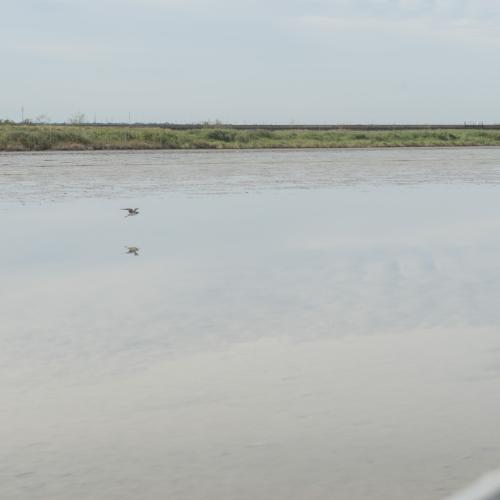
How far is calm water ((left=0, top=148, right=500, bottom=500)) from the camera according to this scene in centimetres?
475

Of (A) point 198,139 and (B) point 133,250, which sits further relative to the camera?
(A) point 198,139

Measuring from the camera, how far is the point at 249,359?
696 centimetres

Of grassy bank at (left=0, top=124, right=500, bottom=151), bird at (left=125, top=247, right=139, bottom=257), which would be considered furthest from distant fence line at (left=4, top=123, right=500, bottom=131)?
bird at (left=125, top=247, right=139, bottom=257)

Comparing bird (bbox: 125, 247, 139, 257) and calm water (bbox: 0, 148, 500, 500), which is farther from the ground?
calm water (bbox: 0, 148, 500, 500)

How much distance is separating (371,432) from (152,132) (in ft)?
172

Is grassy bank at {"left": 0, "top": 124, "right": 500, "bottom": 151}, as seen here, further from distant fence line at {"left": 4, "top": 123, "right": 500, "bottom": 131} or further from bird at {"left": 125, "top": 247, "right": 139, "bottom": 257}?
bird at {"left": 125, "top": 247, "right": 139, "bottom": 257}

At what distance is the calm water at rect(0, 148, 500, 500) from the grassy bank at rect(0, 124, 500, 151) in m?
35.1

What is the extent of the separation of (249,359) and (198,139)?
52038 mm

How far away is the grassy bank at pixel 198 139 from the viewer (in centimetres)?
5053

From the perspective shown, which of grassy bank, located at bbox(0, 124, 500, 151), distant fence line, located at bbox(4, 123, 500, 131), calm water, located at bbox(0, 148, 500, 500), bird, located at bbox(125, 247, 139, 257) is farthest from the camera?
distant fence line, located at bbox(4, 123, 500, 131)

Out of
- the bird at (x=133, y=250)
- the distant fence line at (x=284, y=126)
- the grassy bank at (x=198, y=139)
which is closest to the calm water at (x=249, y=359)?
the bird at (x=133, y=250)

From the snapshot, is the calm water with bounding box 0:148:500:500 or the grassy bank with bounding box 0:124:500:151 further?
the grassy bank with bounding box 0:124:500:151

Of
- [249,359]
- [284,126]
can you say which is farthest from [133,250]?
[284,126]

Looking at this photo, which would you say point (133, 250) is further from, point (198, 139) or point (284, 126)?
point (284, 126)
